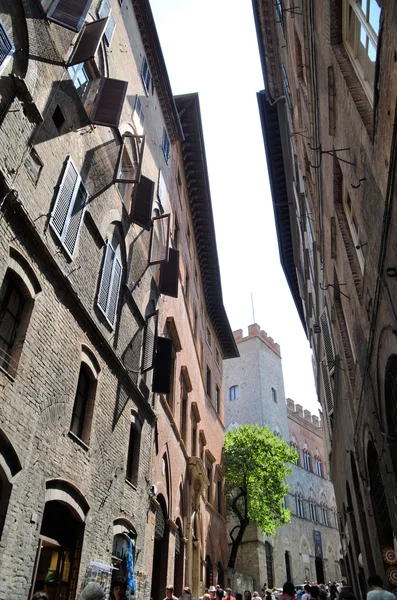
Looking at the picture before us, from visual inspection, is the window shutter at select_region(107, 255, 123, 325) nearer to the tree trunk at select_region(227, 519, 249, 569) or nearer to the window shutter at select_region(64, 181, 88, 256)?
the window shutter at select_region(64, 181, 88, 256)

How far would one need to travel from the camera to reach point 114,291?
35.1 ft

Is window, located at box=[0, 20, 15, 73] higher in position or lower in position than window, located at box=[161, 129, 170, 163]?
lower

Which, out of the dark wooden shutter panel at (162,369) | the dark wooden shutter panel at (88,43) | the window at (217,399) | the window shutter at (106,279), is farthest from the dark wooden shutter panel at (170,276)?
the window at (217,399)

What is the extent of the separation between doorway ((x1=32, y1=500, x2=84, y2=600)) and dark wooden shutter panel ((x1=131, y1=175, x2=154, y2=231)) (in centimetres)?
691

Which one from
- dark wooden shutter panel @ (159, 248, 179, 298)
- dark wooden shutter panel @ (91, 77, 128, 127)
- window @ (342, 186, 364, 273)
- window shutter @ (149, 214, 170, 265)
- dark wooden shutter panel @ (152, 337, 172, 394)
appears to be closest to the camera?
window @ (342, 186, 364, 273)

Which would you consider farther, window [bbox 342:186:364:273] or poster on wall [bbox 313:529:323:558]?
poster on wall [bbox 313:529:323:558]

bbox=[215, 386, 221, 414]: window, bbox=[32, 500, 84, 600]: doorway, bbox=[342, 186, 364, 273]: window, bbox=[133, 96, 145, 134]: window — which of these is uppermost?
bbox=[133, 96, 145, 134]: window

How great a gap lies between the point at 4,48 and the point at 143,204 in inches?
215

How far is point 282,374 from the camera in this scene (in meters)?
42.4

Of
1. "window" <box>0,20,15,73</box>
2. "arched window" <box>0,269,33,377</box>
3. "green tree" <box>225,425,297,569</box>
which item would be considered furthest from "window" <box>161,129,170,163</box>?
"green tree" <box>225,425,297,569</box>

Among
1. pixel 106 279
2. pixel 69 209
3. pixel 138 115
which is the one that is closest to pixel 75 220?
pixel 69 209

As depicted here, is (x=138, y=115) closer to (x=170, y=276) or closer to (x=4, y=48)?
(x=170, y=276)

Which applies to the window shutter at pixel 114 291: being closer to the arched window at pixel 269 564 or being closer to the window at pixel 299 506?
the arched window at pixel 269 564

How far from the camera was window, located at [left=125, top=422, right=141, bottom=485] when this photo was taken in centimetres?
1090
